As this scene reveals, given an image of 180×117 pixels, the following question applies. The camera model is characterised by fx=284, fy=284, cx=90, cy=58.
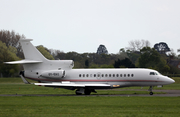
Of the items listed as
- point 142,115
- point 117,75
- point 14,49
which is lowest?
point 142,115

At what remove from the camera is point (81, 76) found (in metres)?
37.1

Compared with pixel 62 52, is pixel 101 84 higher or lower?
lower

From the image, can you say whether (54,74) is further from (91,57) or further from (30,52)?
(91,57)

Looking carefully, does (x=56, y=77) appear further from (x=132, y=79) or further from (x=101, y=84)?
(x=132, y=79)

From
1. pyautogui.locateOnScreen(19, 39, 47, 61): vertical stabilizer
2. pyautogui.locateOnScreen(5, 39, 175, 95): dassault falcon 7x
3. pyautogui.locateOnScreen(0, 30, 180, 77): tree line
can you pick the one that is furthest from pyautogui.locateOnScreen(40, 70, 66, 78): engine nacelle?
pyautogui.locateOnScreen(0, 30, 180, 77): tree line

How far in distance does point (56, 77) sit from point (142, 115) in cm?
2174

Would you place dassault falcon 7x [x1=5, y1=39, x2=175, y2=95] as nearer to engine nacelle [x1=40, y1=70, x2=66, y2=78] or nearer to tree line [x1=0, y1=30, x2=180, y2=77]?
engine nacelle [x1=40, y1=70, x2=66, y2=78]

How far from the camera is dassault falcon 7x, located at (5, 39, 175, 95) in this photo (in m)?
35.0

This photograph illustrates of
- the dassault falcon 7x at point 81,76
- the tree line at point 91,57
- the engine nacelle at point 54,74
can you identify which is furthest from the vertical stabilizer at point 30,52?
the tree line at point 91,57

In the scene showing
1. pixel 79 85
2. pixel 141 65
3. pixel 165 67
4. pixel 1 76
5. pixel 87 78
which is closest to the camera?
pixel 79 85

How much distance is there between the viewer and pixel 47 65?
3841 centimetres

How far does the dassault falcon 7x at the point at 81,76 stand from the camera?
115ft

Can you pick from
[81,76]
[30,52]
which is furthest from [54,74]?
[30,52]

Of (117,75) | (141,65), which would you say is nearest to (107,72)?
(117,75)
